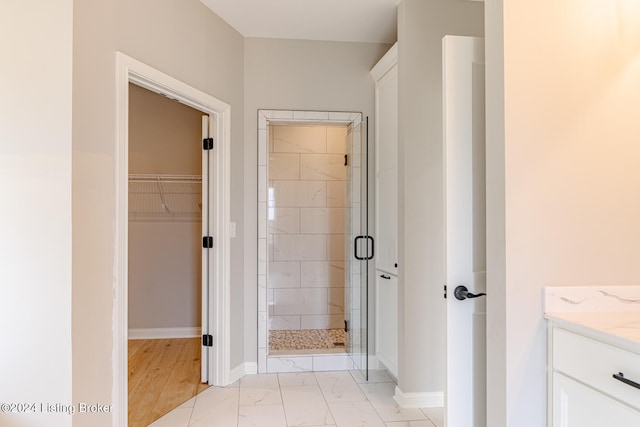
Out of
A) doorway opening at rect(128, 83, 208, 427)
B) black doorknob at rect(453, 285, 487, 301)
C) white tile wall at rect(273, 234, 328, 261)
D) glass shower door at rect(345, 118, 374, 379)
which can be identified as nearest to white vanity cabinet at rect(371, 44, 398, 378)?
glass shower door at rect(345, 118, 374, 379)

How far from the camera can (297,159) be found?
472 centimetres

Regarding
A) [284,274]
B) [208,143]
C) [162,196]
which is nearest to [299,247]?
[284,274]

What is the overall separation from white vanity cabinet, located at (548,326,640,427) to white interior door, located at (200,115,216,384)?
2363mm

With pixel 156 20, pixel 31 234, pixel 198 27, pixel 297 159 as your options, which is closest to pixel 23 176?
pixel 31 234

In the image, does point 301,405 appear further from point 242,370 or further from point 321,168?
point 321,168

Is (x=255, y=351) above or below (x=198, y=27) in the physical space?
below

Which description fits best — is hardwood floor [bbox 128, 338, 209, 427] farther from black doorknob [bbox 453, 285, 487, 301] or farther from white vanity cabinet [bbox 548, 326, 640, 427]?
white vanity cabinet [bbox 548, 326, 640, 427]

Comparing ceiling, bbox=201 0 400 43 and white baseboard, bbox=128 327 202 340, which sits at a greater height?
ceiling, bbox=201 0 400 43

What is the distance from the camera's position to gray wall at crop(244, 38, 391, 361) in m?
3.43

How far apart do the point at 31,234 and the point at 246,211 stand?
1767 mm

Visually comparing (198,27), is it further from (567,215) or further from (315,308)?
(315,308)

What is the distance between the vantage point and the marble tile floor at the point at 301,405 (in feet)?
8.34

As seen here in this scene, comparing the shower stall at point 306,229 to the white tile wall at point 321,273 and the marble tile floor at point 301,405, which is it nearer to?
the white tile wall at point 321,273

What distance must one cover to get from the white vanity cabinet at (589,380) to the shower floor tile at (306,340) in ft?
7.80
